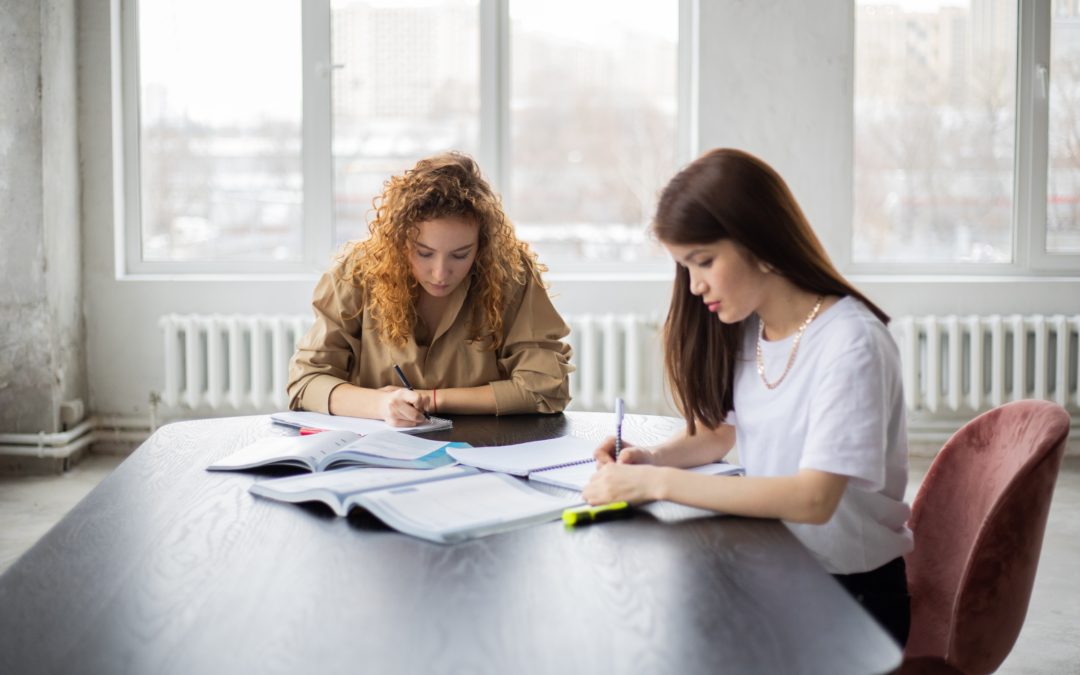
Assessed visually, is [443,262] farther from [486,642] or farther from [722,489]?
[486,642]

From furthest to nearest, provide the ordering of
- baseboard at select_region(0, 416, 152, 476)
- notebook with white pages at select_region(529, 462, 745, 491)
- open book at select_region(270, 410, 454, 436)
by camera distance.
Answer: baseboard at select_region(0, 416, 152, 476) → open book at select_region(270, 410, 454, 436) → notebook with white pages at select_region(529, 462, 745, 491)

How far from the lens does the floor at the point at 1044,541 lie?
2570 mm

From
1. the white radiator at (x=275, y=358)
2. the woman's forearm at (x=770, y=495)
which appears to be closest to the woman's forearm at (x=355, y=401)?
the woman's forearm at (x=770, y=495)

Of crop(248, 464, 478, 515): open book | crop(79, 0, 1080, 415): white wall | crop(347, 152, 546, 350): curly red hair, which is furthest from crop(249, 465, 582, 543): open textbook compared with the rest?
crop(79, 0, 1080, 415): white wall

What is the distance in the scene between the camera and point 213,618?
3.59 ft

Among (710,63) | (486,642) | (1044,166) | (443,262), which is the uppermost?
(710,63)

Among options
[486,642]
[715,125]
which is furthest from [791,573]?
[715,125]

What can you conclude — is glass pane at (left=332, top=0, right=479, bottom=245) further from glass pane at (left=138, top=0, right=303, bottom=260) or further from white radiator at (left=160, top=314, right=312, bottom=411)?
white radiator at (left=160, top=314, right=312, bottom=411)

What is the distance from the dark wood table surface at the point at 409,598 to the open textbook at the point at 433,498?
0.02 metres

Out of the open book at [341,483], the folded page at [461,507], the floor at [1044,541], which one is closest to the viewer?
the folded page at [461,507]

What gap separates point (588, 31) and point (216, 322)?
186 cm

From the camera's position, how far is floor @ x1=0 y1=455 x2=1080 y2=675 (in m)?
2.57

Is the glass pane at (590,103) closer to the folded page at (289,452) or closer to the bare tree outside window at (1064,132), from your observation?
the bare tree outside window at (1064,132)

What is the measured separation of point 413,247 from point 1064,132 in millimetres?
3374
